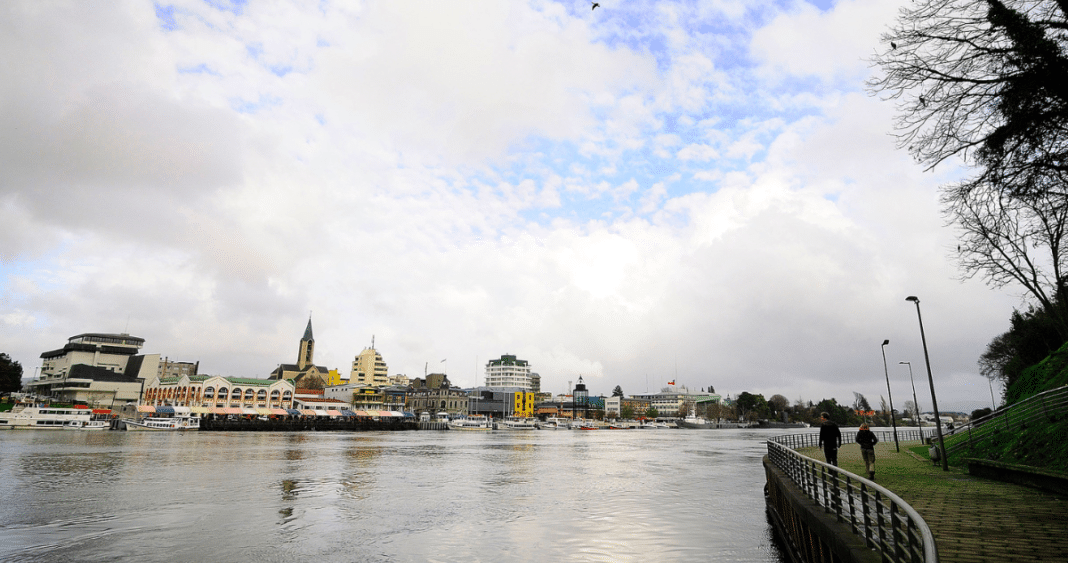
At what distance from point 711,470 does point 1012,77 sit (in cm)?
3737

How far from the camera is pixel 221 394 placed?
139m

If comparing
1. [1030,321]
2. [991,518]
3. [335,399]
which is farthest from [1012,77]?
[335,399]

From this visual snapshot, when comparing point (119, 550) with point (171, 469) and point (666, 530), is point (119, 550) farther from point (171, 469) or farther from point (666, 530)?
point (171, 469)

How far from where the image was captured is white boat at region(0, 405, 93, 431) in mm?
103000

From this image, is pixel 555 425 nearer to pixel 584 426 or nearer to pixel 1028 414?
pixel 584 426

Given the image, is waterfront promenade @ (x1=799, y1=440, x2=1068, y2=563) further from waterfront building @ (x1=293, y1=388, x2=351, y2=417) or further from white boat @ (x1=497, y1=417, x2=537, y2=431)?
white boat @ (x1=497, y1=417, x2=537, y2=431)

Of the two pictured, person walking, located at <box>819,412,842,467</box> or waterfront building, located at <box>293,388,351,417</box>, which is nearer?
person walking, located at <box>819,412,842,467</box>

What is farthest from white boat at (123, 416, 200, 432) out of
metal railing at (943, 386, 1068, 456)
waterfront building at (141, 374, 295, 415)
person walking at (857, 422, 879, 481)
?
metal railing at (943, 386, 1068, 456)

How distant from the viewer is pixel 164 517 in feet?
69.1

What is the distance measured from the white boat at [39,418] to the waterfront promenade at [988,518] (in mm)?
128748

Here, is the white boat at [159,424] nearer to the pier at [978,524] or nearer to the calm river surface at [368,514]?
the calm river surface at [368,514]

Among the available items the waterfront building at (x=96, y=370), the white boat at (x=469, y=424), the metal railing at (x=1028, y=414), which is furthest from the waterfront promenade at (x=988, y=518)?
the waterfront building at (x=96, y=370)

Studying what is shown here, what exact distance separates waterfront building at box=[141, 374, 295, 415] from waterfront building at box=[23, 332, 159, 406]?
11.1 m

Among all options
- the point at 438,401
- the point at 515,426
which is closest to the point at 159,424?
the point at 515,426
